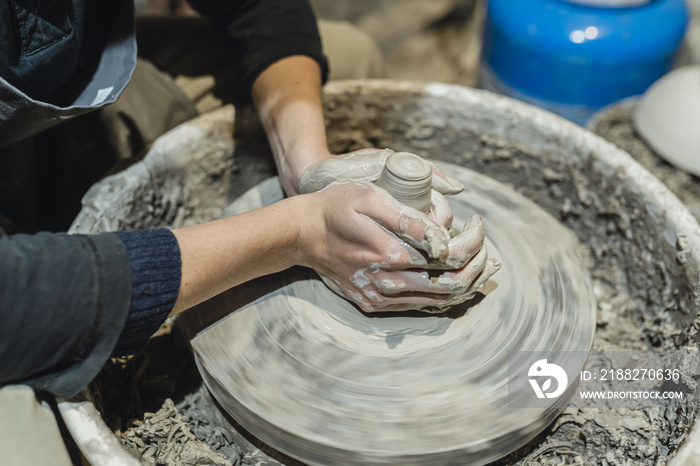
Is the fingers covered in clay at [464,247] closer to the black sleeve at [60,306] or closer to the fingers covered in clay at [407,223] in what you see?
the fingers covered in clay at [407,223]

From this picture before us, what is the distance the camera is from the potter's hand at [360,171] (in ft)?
4.32

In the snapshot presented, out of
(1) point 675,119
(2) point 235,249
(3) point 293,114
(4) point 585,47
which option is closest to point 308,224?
(2) point 235,249

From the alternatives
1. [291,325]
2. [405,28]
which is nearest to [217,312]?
[291,325]

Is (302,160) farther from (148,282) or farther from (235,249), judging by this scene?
(148,282)

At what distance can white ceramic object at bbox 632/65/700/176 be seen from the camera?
2.16 meters

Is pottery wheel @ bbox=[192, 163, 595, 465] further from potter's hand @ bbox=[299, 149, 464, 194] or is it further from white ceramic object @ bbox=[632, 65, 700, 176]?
white ceramic object @ bbox=[632, 65, 700, 176]

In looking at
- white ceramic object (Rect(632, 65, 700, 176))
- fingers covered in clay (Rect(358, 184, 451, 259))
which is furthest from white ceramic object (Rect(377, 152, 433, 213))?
white ceramic object (Rect(632, 65, 700, 176))

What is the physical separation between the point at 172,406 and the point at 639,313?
126cm

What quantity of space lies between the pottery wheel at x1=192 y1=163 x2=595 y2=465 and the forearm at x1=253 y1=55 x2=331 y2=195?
11.5 inches

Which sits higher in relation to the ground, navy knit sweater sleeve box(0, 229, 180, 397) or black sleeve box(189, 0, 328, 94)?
black sleeve box(189, 0, 328, 94)

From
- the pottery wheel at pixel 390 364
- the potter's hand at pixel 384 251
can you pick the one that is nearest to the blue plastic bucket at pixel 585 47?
the pottery wheel at pixel 390 364

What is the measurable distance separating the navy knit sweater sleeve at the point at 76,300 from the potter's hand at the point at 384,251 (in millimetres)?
309

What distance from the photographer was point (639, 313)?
167 cm

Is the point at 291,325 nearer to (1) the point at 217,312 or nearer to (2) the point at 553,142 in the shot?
(1) the point at 217,312
